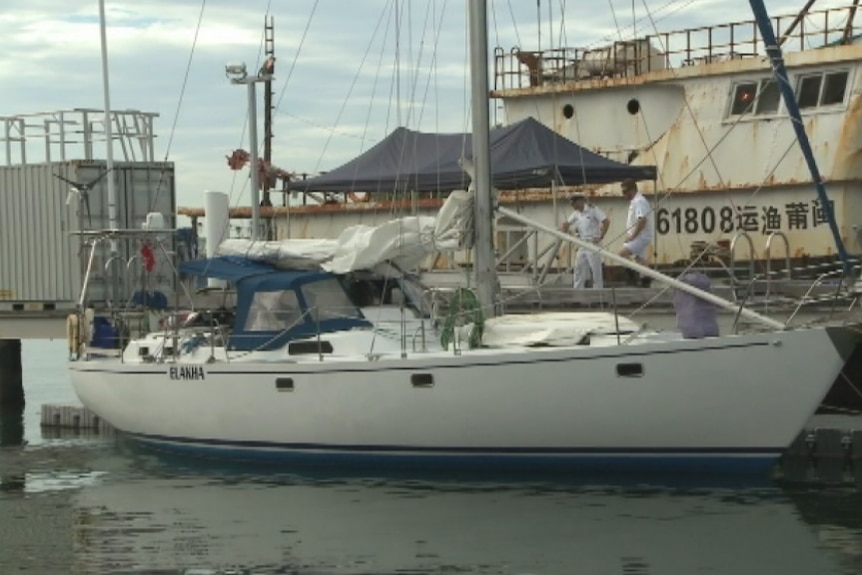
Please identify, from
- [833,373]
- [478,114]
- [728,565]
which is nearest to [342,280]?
[478,114]

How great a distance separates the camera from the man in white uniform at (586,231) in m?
23.9

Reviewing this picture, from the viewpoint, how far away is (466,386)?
1850 cm

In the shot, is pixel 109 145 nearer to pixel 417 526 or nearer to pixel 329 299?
pixel 329 299

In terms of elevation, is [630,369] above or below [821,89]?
below

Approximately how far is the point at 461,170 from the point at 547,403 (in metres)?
9.79

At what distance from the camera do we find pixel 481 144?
20.1 meters

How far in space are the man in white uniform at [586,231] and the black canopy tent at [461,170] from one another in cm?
238

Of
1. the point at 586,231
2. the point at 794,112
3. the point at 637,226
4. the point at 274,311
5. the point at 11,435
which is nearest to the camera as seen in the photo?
the point at 794,112

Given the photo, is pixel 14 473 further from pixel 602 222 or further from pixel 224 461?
pixel 602 222

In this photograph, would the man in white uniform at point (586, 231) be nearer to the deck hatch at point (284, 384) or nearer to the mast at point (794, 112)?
the mast at point (794, 112)

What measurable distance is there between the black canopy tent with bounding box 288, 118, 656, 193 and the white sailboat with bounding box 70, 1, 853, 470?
20.5ft

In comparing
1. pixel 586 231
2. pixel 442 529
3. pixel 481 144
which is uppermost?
pixel 481 144

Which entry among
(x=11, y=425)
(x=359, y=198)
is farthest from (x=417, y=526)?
(x=359, y=198)

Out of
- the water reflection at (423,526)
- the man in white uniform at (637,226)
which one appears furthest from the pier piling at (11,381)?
the man in white uniform at (637,226)
